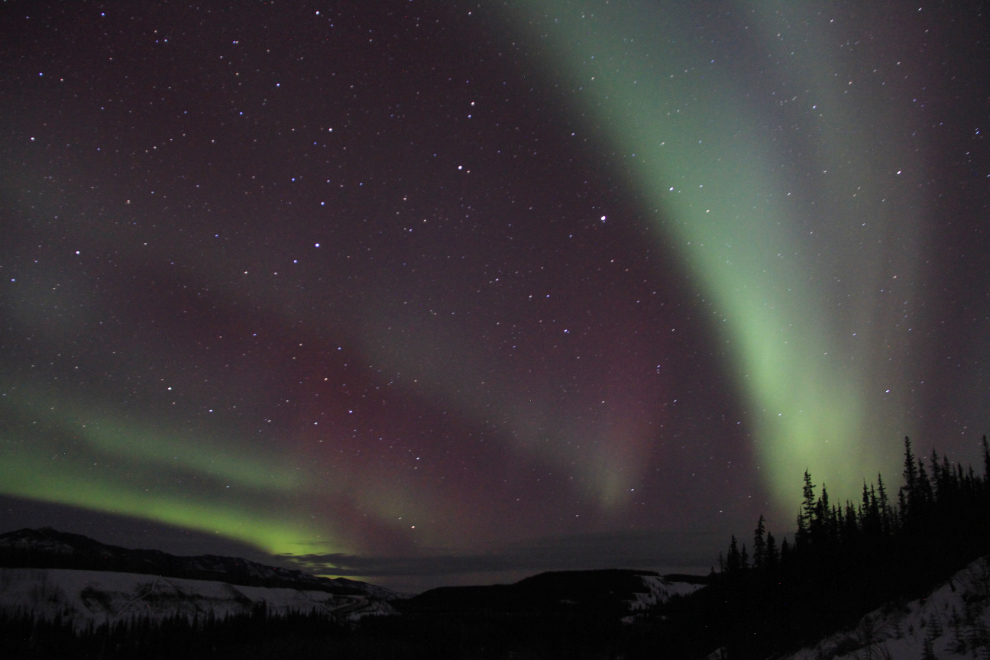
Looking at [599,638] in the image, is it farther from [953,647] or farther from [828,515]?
[953,647]

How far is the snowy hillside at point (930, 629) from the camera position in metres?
9.82

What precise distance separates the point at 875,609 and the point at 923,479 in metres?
46.3

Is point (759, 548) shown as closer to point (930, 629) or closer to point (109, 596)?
point (930, 629)

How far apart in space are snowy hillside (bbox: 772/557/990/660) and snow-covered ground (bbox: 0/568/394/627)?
16619cm

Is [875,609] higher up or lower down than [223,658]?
higher up

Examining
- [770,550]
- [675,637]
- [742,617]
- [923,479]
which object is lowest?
[675,637]

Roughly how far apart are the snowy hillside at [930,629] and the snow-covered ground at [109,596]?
166 meters

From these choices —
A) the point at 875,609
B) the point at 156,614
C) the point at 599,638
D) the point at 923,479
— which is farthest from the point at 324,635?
the point at 875,609

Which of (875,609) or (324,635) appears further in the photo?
(324,635)

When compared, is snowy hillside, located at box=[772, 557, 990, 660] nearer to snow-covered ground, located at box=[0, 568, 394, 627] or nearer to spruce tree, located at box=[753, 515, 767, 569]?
spruce tree, located at box=[753, 515, 767, 569]

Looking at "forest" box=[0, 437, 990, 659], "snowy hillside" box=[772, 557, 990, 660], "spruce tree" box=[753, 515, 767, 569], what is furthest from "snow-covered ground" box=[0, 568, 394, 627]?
"snowy hillside" box=[772, 557, 990, 660]

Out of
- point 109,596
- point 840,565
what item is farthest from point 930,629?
point 109,596

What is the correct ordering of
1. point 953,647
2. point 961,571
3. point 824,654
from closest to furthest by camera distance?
point 953,647 < point 824,654 < point 961,571

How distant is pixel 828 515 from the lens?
52688mm
